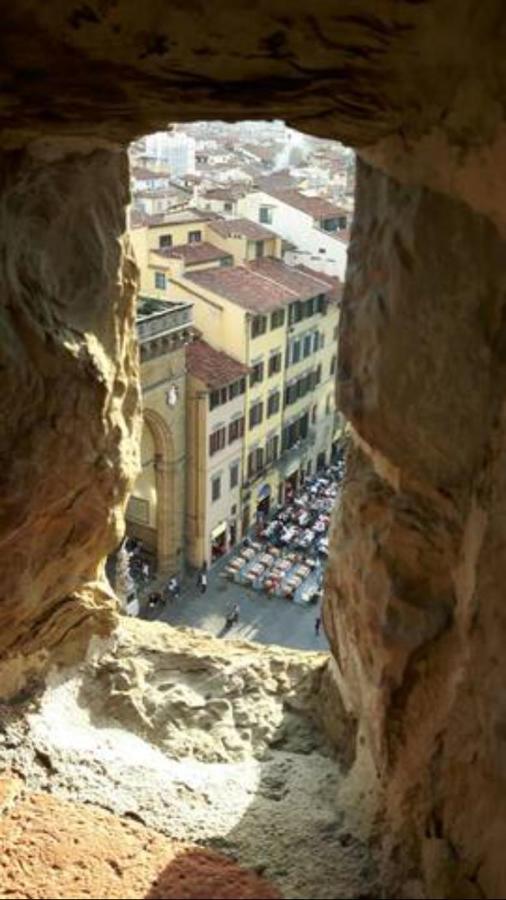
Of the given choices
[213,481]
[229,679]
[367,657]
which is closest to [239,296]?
[213,481]

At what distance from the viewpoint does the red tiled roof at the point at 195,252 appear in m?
24.8

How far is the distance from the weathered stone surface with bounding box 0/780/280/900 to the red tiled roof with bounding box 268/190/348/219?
27083 millimetres

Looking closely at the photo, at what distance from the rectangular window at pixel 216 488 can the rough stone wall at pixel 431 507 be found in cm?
1769

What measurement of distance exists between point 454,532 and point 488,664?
35.3 inches

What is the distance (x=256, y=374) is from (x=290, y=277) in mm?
4229

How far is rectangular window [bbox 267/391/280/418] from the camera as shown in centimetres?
2709

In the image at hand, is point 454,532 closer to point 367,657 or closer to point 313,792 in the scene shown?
point 367,657

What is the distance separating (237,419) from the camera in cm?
2517

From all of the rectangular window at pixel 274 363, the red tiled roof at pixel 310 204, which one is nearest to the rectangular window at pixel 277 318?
the rectangular window at pixel 274 363

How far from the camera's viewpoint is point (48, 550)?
7641 mm

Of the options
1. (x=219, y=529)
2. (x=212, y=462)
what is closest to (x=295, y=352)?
(x=212, y=462)

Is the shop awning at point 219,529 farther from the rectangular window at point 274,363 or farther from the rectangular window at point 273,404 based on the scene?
the rectangular window at point 274,363

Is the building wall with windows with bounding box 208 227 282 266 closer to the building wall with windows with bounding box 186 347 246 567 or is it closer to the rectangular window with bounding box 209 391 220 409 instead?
the building wall with windows with bounding box 186 347 246 567

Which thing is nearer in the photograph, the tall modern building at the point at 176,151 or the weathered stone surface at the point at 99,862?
the weathered stone surface at the point at 99,862
